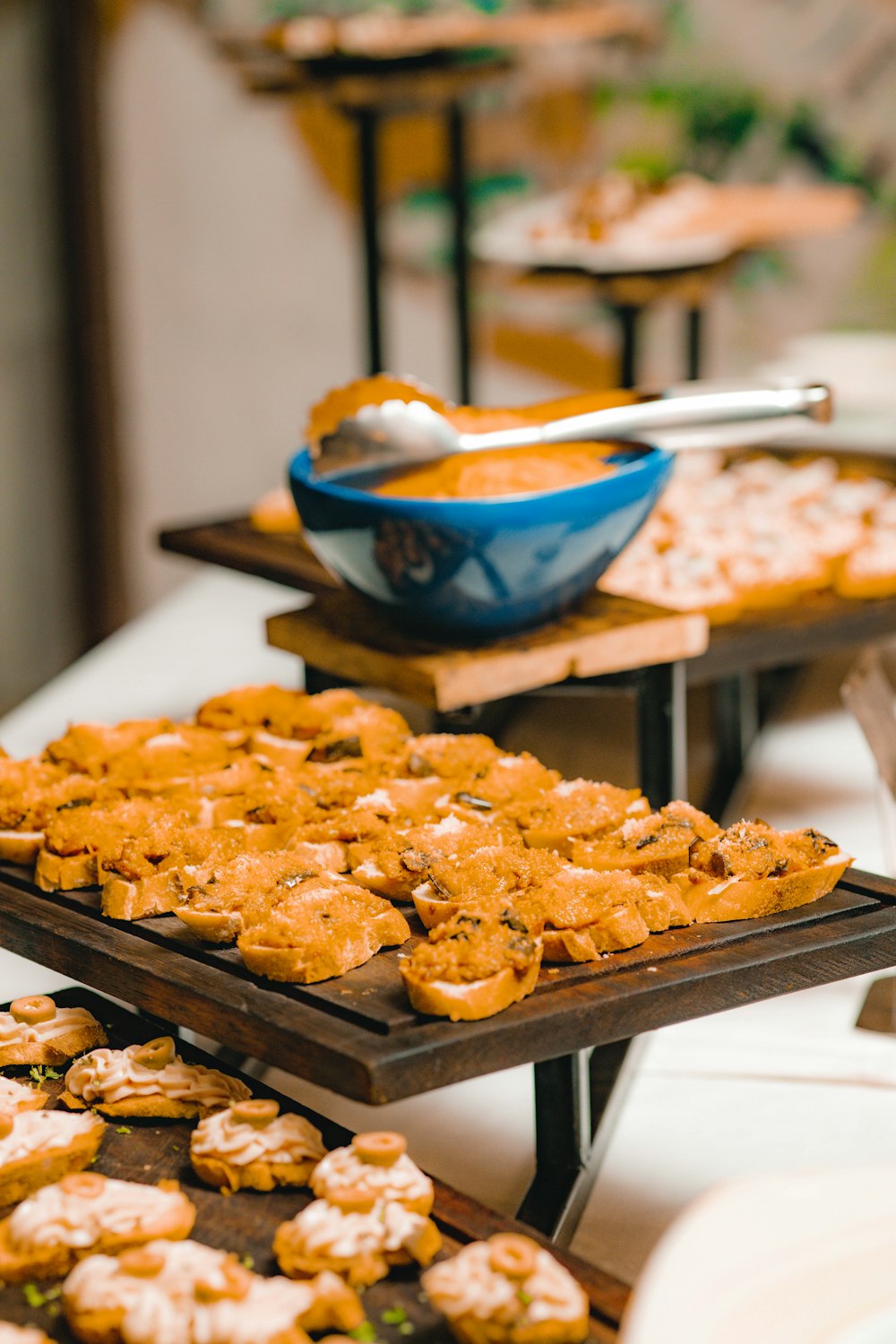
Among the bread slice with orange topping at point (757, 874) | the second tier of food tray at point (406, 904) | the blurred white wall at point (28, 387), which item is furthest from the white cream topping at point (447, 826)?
the blurred white wall at point (28, 387)

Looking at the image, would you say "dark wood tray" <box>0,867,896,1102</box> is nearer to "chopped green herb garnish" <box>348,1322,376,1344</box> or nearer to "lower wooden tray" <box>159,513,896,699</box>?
"chopped green herb garnish" <box>348,1322,376,1344</box>

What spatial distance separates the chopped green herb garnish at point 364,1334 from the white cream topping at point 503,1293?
3cm

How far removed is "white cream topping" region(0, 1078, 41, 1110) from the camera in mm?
764

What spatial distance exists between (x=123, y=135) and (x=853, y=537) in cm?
283

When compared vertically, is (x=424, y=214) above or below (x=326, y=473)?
above

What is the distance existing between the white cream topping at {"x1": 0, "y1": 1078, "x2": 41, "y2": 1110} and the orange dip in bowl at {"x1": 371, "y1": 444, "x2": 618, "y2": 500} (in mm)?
506

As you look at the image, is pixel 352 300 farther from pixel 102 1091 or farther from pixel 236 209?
pixel 102 1091

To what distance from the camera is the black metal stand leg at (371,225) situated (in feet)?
8.48

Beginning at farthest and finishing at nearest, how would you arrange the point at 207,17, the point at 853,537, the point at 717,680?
the point at 207,17 < the point at 717,680 < the point at 853,537

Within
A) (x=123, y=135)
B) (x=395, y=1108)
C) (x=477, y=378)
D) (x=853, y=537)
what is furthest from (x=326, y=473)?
(x=123, y=135)

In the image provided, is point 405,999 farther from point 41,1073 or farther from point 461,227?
point 461,227

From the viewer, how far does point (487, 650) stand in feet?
3.79

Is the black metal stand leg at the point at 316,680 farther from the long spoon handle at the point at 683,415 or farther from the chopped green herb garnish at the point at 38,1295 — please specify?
the chopped green herb garnish at the point at 38,1295

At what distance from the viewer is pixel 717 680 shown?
5.34 ft
